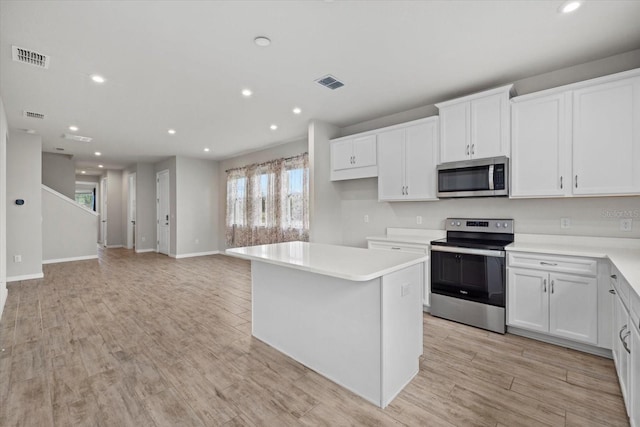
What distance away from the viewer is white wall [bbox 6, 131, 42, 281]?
5.11 metres

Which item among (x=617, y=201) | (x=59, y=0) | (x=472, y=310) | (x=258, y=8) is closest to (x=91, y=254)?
Result: (x=59, y=0)

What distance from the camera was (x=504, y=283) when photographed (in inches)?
114

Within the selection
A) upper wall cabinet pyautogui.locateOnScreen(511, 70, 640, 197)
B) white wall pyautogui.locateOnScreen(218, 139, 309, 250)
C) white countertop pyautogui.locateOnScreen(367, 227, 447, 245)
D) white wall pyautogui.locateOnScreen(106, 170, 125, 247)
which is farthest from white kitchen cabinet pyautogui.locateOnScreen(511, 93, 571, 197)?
white wall pyautogui.locateOnScreen(106, 170, 125, 247)

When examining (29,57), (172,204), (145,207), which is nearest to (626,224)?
(29,57)

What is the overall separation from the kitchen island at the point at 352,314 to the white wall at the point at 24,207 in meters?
5.26

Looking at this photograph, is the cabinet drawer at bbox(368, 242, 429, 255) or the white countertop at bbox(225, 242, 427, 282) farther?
the cabinet drawer at bbox(368, 242, 429, 255)

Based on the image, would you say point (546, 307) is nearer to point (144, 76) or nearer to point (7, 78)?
point (144, 76)

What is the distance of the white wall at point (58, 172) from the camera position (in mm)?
7547

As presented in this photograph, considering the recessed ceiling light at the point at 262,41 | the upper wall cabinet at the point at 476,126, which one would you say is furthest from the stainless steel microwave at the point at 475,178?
the recessed ceiling light at the point at 262,41

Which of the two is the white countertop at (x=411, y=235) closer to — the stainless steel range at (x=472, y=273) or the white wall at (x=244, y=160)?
the stainless steel range at (x=472, y=273)

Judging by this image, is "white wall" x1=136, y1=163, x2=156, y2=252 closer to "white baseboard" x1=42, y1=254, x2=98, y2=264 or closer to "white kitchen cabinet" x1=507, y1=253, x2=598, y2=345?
"white baseboard" x1=42, y1=254, x2=98, y2=264

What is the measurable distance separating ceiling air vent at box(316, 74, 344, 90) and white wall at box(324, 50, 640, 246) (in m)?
1.35

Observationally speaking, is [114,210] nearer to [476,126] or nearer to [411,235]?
[411,235]

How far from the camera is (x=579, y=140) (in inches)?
106
